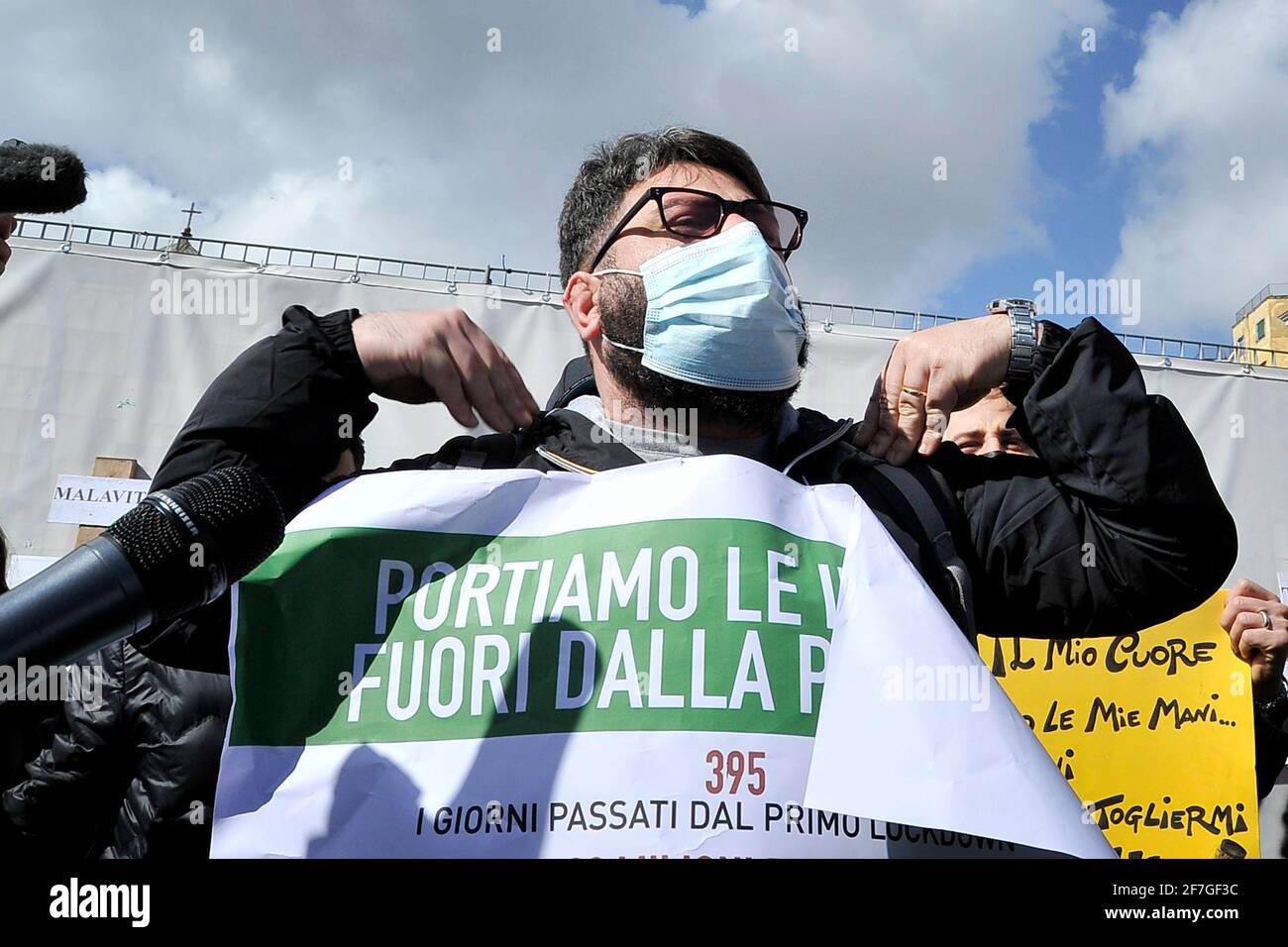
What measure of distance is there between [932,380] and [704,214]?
0.52m

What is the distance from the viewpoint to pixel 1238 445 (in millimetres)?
6551

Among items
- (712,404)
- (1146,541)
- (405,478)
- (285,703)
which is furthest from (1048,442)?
(285,703)

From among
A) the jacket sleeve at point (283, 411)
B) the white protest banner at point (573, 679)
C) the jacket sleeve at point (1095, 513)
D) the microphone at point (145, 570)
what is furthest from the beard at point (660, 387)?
the microphone at point (145, 570)

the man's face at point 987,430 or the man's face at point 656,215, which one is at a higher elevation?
the man's face at point 656,215

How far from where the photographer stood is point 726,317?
1642 millimetres

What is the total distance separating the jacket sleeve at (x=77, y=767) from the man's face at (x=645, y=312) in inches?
66.4

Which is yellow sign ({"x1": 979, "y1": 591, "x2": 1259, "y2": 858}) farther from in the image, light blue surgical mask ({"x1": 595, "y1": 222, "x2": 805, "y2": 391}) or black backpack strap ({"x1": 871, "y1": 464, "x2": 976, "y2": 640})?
light blue surgical mask ({"x1": 595, "y1": 222, "x2": 805, "y2": 391})

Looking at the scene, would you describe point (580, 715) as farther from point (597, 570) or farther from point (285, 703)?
point (285, 703)

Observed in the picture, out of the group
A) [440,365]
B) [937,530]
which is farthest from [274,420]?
[937,530]

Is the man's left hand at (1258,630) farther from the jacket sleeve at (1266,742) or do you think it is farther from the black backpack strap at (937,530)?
the black backpack strap at (937,530)

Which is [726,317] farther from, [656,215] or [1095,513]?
[1095,513]

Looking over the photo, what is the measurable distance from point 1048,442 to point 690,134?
2.95 feet

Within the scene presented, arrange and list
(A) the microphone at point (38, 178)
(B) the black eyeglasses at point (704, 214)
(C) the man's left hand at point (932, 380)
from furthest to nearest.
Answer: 1. (B) the black eyeglasses at point (704, 214)
2. (C) the man's left hand at point (932, 380)
3. (A) the microphone at point (38, 178)

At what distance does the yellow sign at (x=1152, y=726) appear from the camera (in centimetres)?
281
